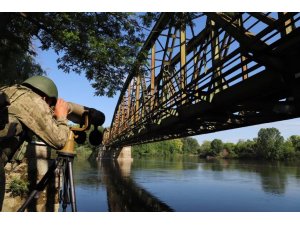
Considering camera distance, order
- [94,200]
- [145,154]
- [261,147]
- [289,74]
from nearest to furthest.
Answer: [289,74]
[94,200]
[261,147]
[145,154]

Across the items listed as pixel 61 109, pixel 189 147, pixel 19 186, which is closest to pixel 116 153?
pixel 19 186

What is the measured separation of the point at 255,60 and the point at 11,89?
541 centimetres

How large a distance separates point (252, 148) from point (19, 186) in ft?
367

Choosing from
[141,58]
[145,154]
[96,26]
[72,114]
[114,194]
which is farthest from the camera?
[145,154]

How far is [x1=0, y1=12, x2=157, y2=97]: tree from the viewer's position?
32.8ft

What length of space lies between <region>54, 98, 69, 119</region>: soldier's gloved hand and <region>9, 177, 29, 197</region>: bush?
2652 millimetres

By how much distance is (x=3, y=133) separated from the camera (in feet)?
7.45

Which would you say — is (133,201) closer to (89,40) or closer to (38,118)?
(89,40)

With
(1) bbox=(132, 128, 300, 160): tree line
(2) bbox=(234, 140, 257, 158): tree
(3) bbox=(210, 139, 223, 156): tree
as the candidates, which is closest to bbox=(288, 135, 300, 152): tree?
(1) bbox=(132, 128, 300, 160): tree line

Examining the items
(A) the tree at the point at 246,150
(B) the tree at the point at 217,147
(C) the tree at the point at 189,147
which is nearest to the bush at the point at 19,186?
(A) the tree at the point at 246,150

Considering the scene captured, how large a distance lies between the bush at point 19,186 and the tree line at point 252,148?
104404 millimetres
